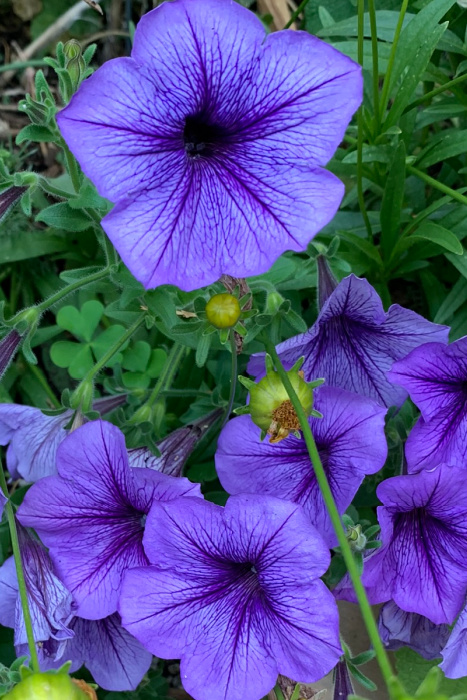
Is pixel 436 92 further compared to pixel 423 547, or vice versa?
pixel 436 92

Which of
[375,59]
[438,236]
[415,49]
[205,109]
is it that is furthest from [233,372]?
[415,49]

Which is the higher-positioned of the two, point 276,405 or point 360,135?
→ point 360,135

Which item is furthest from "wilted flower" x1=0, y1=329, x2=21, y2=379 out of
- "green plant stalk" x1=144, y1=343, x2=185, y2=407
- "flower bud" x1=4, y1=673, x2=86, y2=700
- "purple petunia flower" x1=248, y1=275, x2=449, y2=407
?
"flower bud" x1=4, y1=673, x2=86, y2=700

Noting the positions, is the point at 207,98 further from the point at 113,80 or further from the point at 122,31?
the point at 122,31

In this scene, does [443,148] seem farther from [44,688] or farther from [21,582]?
[44,688]

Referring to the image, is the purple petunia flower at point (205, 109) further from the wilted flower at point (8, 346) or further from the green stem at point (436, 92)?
the green stem at point (436, 92)

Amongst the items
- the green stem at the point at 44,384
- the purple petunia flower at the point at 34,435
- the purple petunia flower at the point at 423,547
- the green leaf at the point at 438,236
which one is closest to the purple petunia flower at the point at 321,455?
the purple petunia flower at the point at 423,547

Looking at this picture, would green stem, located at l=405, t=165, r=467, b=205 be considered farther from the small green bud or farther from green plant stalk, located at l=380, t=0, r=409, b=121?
the small green bud
